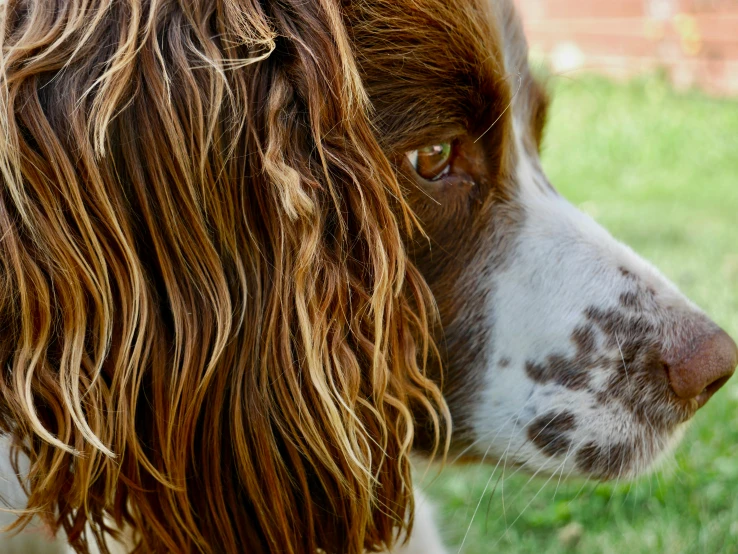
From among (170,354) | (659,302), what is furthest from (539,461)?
(170,354)

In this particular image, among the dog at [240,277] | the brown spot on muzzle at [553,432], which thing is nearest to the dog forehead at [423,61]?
the dog at [240,277]

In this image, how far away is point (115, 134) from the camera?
5.34ft

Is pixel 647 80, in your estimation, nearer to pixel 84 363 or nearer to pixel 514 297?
pixel 514 297

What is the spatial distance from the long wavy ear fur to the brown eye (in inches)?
7.3

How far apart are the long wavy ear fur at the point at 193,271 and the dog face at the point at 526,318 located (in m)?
0.25

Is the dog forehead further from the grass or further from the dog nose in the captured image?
the grass

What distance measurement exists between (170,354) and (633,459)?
1.05 m

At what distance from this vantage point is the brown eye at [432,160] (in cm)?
191

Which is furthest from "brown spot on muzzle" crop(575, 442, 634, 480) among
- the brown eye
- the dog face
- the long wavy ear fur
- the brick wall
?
the brick wall

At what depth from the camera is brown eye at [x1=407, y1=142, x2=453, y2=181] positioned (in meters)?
1.91

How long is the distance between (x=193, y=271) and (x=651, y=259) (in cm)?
408

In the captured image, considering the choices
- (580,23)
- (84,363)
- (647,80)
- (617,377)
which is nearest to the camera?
(84,363)

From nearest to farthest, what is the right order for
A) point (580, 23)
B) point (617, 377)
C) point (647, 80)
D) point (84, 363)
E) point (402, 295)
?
point (84, 363) < point (402, 295) < point (617, 377) < point (647, 80) < point (580, 23)

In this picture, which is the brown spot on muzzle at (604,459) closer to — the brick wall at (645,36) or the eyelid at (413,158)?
the eyelid at (413,158)
